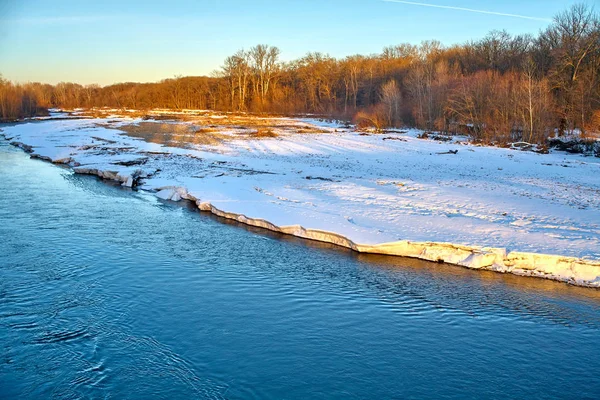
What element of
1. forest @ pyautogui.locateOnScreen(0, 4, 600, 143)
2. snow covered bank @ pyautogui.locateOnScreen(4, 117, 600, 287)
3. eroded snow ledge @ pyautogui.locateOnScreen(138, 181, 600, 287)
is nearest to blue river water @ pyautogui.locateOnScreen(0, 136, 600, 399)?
eroded snow ledge @ pyautogui.locateOnScreen(138, 181, 600, 287)

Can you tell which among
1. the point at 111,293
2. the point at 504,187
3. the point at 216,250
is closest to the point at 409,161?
the point at 504,187

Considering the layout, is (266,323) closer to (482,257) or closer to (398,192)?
(482,257)

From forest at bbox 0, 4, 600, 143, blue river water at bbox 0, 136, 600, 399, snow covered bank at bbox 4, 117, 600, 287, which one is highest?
forest at bbox 0, 4, 600, 143

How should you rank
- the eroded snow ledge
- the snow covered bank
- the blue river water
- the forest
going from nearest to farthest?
the blue river water → the eroded snow ledge → the snow covered bank → the forest

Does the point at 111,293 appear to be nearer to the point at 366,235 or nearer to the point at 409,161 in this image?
the point at 366,235

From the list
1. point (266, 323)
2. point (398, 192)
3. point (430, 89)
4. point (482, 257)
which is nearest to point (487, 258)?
point (482, 257)

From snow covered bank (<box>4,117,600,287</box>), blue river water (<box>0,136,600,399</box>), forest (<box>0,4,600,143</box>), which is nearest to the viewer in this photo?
blue river water (<box>0,136,600,399</box>)

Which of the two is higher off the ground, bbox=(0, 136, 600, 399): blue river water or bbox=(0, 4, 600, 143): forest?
bbox=(0, 4, 600, 143): forest

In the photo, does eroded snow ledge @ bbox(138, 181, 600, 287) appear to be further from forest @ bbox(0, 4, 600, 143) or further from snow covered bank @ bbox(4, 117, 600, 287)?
forest @ bbox(0, 4, 600, 143)
